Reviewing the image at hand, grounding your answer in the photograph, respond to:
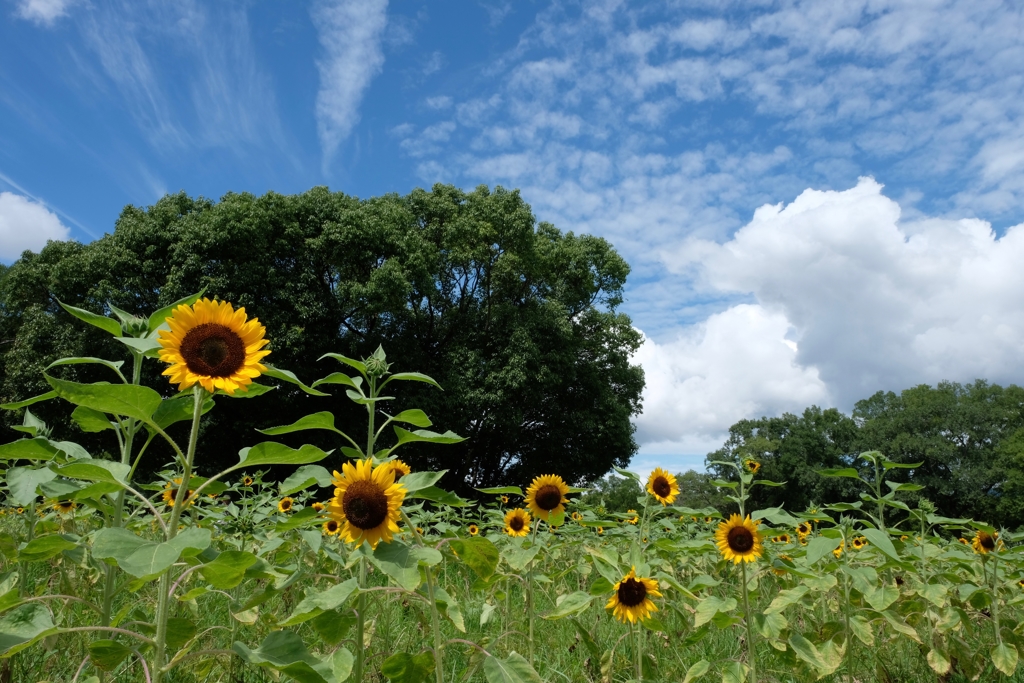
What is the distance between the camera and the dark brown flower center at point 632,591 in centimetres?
213

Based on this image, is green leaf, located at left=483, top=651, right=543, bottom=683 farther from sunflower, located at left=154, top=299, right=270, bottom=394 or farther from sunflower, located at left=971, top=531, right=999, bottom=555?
sunflower, located at left=971, top=531, right=999, bottom=555

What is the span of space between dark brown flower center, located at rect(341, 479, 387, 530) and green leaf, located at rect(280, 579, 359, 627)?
13 cm

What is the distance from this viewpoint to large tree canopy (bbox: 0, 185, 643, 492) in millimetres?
15625

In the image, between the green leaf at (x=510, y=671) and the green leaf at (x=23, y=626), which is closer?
the green leaf at (x=23, y=626)

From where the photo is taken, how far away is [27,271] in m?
17.4

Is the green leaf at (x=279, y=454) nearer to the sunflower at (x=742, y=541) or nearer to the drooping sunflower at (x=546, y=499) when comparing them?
the drooping sunflower at (x=546, y=499)

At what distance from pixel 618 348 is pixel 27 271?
1766 cm

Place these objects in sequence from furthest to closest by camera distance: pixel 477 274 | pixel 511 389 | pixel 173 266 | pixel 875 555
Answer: pixel 477 274 → pixel 511 389 → pixel 173 266 → pixel 875 555

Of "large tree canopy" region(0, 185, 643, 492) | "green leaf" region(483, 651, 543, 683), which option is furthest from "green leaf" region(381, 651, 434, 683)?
"large tree canopy" region(0, 185, 643, 492)

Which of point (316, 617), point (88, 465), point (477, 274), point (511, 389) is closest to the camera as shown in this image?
point (88, 465)

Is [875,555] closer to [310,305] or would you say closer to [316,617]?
[316,617]

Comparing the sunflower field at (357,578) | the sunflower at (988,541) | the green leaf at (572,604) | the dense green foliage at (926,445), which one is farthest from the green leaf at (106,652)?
the dense green foliage at (926,445)

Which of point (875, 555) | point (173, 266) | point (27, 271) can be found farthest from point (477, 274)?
point (875, 555)

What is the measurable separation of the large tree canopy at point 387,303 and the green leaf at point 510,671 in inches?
565
